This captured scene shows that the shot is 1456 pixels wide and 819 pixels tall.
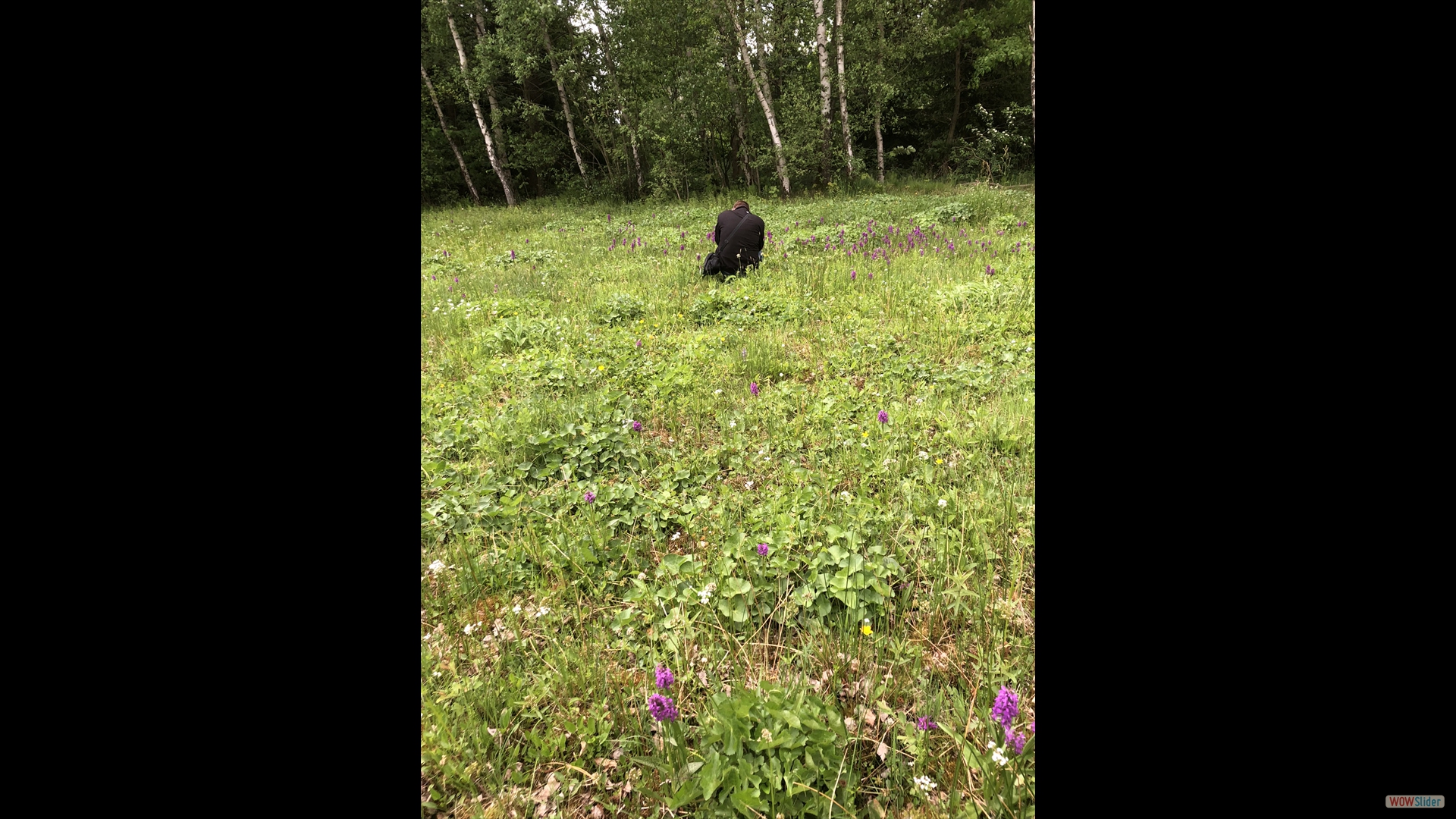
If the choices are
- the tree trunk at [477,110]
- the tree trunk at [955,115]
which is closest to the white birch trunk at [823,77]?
the tree trunk at [955,115]

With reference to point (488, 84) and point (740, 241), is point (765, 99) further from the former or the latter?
point (740, 241)

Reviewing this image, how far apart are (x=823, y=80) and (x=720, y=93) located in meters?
3.52

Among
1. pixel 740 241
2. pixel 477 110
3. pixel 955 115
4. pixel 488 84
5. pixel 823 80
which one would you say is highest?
pixel 488 84

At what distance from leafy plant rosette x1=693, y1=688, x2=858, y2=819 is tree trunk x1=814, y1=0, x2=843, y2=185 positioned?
57.9 ft

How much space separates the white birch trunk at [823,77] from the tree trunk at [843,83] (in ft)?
1.37

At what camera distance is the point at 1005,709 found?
1.61m

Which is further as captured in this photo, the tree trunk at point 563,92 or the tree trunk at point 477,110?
the tree trunk at point 563,92

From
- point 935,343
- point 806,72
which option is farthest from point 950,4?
point 935,343

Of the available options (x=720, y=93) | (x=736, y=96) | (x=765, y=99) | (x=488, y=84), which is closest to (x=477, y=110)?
(x=488, y=84)

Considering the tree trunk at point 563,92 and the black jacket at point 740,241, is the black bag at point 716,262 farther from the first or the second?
the tree trunk at point 563,92

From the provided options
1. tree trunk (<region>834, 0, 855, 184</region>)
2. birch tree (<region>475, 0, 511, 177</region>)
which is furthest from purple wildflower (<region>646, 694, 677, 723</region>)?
birch tree (<region>475, 0, 511, 177</region>)

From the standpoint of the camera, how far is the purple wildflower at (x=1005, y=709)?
1.60 m

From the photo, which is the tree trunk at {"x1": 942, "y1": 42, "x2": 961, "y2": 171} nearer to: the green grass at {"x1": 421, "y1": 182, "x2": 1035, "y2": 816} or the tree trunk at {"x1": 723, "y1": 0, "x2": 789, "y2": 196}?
the tree trunk at {"x1": 723, "y1": 0, "x2": 789, "y2": 196}
